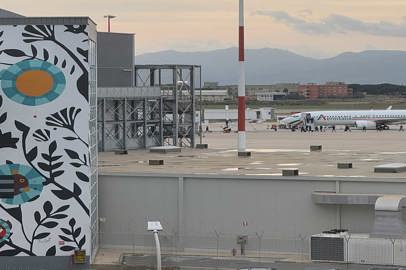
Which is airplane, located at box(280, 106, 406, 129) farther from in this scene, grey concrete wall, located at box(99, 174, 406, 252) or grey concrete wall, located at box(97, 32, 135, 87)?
grey concrete wall, located at box(99, 174, 406, 252)

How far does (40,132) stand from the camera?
156ft

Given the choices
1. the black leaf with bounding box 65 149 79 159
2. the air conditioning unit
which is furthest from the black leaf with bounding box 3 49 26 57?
the air conditioning unit

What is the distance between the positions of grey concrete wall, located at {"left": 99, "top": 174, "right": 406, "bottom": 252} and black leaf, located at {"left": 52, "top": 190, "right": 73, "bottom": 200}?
532 cm

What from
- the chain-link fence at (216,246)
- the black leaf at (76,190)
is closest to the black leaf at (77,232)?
the black leaf at (76,190)

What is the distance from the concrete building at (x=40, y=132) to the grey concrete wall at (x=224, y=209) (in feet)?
16.9

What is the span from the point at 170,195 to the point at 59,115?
7992 millimetres

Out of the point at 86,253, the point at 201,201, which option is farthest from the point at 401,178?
the point at 86,253

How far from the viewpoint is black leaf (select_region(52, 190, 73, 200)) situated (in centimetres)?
4778

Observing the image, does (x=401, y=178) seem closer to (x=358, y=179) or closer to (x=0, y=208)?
(x=358, y=179)

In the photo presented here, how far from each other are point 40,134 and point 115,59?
34605 millimetres

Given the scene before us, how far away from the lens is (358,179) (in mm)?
49344

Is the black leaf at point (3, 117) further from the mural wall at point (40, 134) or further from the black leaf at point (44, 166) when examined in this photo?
the black leaf at point (44, 166)

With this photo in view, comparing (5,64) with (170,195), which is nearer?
(5,64)

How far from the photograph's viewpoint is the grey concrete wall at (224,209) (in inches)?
1946
